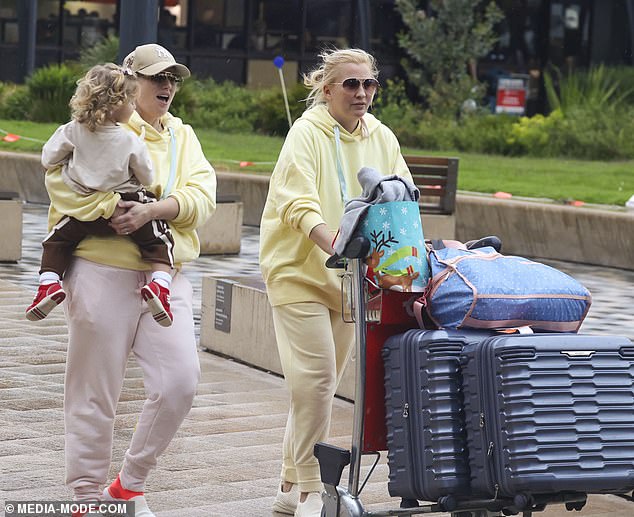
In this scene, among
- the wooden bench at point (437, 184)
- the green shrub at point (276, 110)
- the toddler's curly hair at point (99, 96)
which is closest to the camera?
the toddler's curly hair at point (99, 96)

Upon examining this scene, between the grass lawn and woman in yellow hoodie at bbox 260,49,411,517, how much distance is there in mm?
10909

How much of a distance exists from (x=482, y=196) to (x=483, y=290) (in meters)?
12.0

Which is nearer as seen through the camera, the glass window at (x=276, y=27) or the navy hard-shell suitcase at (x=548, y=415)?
the navy hard-shell suitcase at (x=548, y=415)

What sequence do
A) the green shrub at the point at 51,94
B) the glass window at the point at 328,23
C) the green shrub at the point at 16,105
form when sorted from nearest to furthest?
the green shrub at the point at 51,94 → the green shrub at the point at 16,105 → the glass window at the point at 328,23

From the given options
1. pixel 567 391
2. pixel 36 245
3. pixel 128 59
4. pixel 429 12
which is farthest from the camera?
pixel 429 12

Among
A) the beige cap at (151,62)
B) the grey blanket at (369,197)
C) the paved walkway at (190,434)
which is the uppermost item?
the beige cap at (151,62)

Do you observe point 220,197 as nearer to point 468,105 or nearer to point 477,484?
point 477,484

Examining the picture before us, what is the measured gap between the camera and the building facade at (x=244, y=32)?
3250 cm

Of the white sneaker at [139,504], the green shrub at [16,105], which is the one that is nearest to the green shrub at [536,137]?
the green shrub at [16,105]

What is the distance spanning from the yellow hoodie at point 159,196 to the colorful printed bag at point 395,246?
912 mm

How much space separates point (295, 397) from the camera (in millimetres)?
5488

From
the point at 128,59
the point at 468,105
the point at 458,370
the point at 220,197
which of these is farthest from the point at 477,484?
the point at 468,105

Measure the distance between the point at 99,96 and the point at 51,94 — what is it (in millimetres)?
20985

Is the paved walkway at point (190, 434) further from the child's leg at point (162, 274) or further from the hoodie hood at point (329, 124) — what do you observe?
the hoodie hood at point (329, 124)
